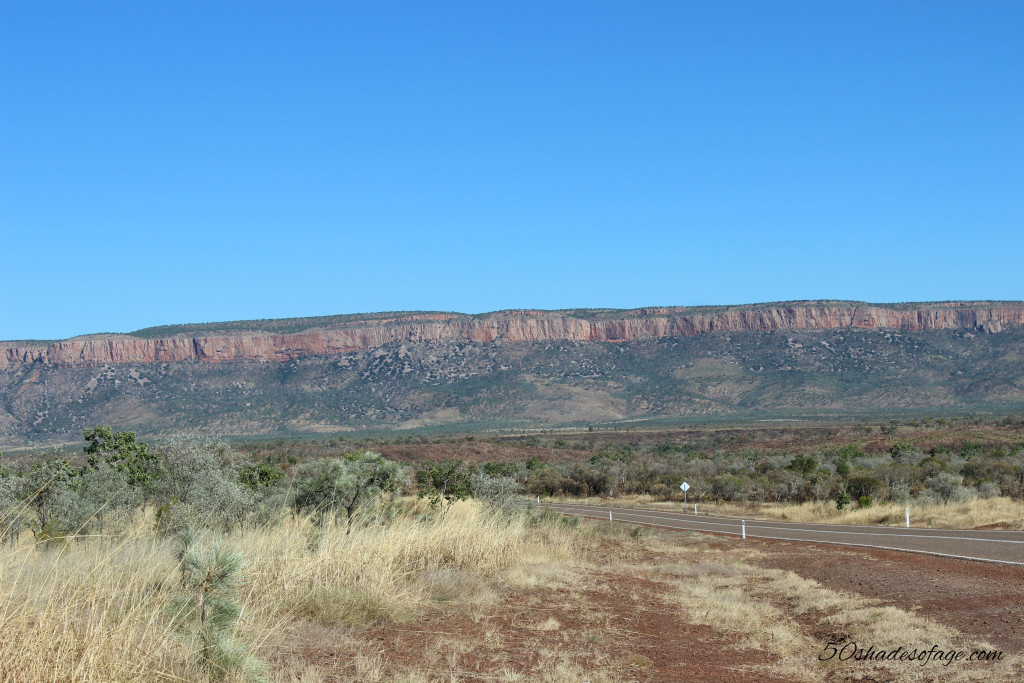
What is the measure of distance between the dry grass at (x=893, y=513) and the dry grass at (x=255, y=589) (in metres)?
16.4

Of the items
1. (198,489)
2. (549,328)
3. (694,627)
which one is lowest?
(694,627)

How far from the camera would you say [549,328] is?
138125 mm

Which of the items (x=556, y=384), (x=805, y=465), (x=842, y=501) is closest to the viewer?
(x=842, y=501)

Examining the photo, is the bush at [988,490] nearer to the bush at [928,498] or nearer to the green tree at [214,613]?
the bush at [928,498]

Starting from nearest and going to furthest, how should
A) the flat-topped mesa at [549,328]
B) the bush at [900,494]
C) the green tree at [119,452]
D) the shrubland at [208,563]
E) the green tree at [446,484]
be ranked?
the shrubland at [208,563] < the green tree at [119,452] < the green tree at [446,484] < the bush at [900,494] < the flat-topped mesa at [549,328]

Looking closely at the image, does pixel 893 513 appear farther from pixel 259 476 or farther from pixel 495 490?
pixel 259 476

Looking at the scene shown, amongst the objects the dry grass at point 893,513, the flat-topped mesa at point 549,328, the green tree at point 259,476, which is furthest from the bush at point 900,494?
the flat-topped mesa at point 549,328

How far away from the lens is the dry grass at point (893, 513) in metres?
25.1

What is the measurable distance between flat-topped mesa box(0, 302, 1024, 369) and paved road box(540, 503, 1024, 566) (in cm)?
10222

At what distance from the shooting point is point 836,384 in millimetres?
118375

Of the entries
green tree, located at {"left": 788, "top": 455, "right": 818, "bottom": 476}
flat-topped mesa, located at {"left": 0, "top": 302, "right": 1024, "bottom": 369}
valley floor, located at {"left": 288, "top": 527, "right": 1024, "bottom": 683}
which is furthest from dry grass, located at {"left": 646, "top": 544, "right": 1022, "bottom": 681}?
flat-topped mesa, located at {"left": 0, "top": 302, "right": 1024, "bottom": 369}

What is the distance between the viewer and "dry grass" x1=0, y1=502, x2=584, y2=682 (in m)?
5.28

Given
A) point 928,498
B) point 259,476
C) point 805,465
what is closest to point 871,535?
point 928,498

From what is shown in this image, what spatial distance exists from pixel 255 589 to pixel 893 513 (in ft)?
81.4
